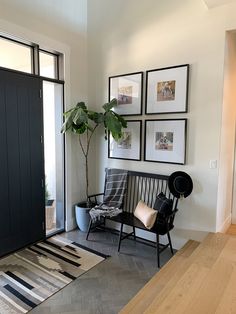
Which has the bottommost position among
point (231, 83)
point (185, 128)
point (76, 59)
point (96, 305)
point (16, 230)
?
point (96, 305)

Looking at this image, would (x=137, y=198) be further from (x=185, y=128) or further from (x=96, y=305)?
(x=96, y=305)

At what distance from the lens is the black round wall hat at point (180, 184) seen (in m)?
3.04

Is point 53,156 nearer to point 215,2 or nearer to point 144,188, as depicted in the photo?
point 144,188

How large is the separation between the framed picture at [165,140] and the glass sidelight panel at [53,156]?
131 cm

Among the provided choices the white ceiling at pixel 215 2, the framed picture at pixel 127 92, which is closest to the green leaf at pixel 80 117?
the framed picture at pixel 127 92

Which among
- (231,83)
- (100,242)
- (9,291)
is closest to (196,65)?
(231,83)

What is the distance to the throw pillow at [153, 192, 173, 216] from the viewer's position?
2969 millimetres

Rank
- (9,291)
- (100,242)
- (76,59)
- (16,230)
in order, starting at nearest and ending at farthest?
(9,291)
(16,230)
(100,242)
(76,59)

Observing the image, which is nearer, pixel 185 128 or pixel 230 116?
pixel 185 128

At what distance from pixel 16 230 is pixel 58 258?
66cm

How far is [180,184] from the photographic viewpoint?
3.08 metres

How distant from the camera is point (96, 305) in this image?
2.23 meters

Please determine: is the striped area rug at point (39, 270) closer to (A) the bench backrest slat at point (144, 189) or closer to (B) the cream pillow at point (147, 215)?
(B) the cream pillow at point (147, 215)

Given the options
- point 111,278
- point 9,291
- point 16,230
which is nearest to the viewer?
point 9,291
